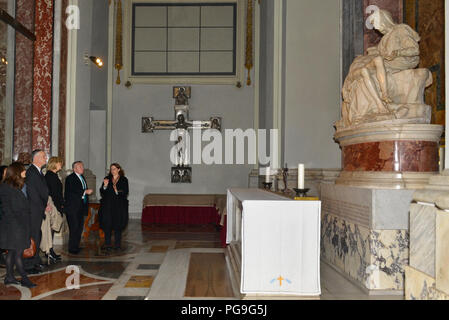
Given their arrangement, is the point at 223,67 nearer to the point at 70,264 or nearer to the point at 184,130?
the point at 184,130

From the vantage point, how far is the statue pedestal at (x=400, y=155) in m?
4.18

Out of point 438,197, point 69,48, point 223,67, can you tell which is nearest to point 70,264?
point 69,48

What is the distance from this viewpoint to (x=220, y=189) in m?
11.7

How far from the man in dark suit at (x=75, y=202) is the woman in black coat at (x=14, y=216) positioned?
6.16 ft

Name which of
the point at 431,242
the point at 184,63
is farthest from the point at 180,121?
the point at 431,242

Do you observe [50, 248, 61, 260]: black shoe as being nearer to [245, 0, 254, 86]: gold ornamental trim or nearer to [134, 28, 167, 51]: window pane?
[245, 0, 254, 86]: gold ornamental trim

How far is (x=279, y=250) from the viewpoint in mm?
3658

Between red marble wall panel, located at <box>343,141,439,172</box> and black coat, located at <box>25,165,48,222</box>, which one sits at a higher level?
red marble wall panel, located at <box>343,141,439,172</box>

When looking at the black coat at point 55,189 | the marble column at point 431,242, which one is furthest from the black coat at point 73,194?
the marble column at point 431,242

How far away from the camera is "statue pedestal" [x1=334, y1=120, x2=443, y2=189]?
4.18 m

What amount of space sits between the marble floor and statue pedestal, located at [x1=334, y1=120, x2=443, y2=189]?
110 centimetres

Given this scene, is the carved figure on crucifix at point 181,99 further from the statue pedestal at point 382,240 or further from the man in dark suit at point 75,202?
the statue pedestal at point 382,240

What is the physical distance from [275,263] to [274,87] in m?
4.96

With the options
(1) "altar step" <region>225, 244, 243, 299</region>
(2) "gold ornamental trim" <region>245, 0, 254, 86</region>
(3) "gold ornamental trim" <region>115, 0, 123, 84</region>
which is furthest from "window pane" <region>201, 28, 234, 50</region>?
(1) "altar step" <region>225, 244, 243, 299</region>
